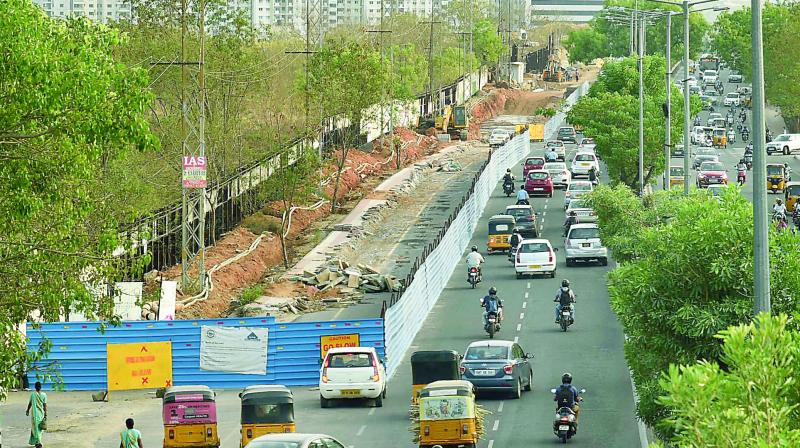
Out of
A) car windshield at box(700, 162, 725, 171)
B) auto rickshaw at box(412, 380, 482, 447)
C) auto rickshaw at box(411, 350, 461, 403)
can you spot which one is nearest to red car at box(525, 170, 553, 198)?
car windshield at box(700, 162, 725, 171)

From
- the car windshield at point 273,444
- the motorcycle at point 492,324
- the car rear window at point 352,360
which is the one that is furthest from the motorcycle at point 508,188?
the car windshield at point 273,444

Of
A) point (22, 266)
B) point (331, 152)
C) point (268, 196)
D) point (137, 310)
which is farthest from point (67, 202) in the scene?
point (331, 152)

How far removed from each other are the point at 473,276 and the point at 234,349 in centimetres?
1582

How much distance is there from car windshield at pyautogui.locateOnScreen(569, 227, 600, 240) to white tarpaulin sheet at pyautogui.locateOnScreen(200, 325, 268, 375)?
2141 centimetres

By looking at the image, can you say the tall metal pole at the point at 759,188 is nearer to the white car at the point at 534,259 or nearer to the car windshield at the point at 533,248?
the white car at the point at 534,259

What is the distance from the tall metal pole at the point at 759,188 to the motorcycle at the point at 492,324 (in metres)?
23.4

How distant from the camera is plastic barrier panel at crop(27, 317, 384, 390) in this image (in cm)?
3709

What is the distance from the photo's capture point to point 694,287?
22.0 meters

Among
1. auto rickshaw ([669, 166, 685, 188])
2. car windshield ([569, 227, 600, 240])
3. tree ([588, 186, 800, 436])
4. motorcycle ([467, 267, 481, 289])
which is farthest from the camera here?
auto rickshaw ([669, 166, 685, 188])

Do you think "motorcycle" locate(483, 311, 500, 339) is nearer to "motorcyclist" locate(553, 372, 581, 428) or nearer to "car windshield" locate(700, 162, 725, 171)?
"motorcyclist" locate(553, 372, 581, 428)

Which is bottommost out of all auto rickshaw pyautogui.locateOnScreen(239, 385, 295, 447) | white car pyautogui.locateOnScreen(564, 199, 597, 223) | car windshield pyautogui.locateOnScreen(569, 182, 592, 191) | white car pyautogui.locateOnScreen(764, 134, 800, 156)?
auto rickshaw pyautogui.locateOnScreen(239, 385, 295, 447)

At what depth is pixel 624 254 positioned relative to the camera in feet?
143

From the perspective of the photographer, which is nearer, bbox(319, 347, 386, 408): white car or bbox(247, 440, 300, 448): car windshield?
bbox(247, 440, 300, 448): car windshield

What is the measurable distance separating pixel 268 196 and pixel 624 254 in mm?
28822
